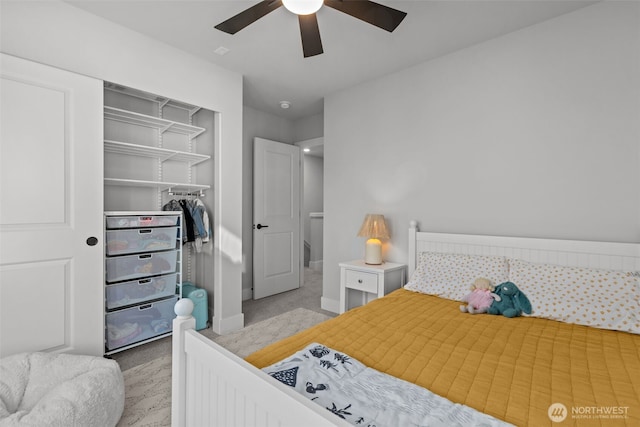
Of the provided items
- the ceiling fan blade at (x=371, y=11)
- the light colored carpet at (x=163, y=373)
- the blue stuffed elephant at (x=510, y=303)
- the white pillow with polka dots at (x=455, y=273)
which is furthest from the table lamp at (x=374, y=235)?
the ceiling fan blade at (x=371, y=11)

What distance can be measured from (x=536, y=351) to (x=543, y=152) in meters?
1.53

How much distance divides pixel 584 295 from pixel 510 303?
382mm

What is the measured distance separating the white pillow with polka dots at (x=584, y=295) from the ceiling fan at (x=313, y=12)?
1.79m

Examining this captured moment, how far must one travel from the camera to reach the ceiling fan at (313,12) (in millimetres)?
1595

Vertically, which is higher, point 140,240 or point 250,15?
point 250,15

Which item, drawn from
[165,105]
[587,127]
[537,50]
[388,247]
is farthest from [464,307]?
[165,105]

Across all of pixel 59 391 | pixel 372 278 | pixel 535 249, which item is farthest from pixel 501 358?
pixel 59 391

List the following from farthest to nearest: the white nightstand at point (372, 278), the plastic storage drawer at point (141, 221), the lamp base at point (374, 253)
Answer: the lamp base at point (374, 253) → the white nightstand at point (372, 278) → the plastic storage drawer at point (141, 221)

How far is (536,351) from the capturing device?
4.52 ft

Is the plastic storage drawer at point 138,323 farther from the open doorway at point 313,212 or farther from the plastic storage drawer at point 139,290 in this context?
the open doorway at point 313,212

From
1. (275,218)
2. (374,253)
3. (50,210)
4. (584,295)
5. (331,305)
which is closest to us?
(584,295)

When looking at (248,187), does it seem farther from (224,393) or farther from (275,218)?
(224,393)

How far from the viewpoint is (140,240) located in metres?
2.55

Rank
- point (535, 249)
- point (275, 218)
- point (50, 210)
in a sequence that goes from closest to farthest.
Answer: point (50, 210) → point (535, 249) → point (275, 218)
